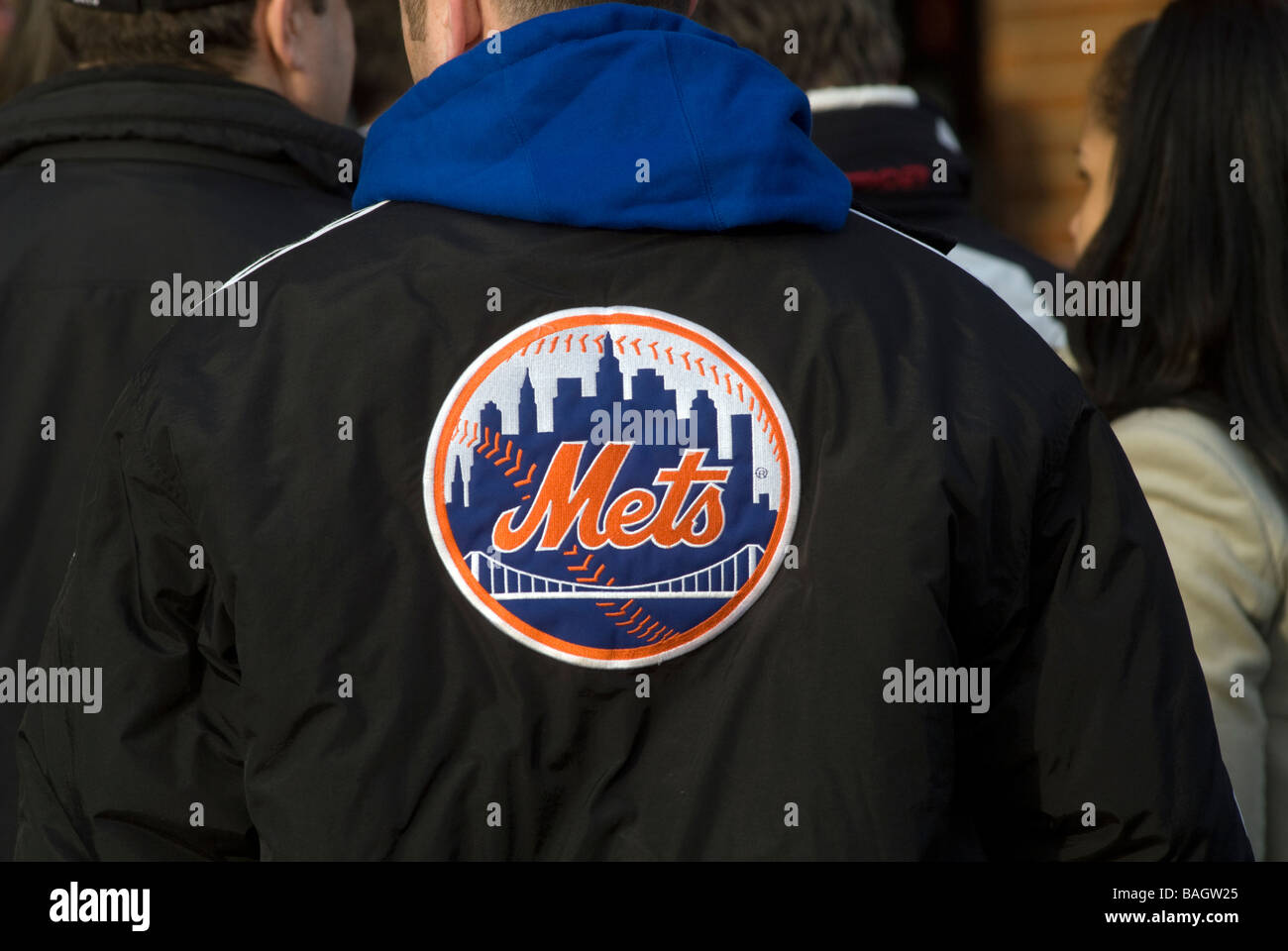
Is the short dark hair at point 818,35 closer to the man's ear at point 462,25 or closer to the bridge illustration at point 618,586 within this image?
the man's ear at point 462,25

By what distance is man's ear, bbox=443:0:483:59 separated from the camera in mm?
1452

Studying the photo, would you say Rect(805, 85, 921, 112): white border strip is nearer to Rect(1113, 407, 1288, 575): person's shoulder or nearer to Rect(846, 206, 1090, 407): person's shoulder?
Rect(1113, 407, 1288, 575): person's shoulder

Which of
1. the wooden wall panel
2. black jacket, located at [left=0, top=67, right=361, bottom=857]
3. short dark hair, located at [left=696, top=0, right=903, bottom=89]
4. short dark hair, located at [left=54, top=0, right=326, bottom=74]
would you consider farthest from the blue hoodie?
the wooden wall panel

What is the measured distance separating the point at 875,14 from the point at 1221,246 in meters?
1.03

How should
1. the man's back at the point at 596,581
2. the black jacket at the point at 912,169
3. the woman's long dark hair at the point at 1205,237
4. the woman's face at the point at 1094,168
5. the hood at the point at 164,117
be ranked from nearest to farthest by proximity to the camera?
the man's back at the point at 596,581
the hood at the point at 164,117
the woman's long dark hair at the point at 1205,237
the woman's face at the point at 1094,168
the black jacket at the point at 912,169

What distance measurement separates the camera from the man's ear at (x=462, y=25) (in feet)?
4.76

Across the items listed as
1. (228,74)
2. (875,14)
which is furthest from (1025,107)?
(228,74)

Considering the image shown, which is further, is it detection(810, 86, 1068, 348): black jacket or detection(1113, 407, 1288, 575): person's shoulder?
detection(810, 86, 1068, 348): black jacket

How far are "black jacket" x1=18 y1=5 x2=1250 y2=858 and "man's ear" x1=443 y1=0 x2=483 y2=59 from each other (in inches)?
2.5

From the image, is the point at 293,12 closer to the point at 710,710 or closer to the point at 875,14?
the point at 875,14

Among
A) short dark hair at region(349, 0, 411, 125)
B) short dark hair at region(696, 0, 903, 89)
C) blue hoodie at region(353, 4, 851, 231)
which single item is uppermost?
short dark hair at region(349, 0, 411, 125)

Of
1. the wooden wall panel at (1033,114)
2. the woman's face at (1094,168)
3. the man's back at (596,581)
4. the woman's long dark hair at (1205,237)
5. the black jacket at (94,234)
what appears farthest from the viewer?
→ the wooden wall panel at (1033,114)

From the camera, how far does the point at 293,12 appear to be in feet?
7.66

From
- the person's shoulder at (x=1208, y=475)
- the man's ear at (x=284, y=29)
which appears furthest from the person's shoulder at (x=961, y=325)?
the man's ear at (x=284, y=29)
